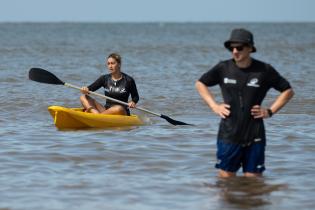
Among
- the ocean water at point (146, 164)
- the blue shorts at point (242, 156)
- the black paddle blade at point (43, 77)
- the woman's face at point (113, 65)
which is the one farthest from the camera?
the black paddle blade at point (43, 77)

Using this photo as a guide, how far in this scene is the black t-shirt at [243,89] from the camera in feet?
24.2

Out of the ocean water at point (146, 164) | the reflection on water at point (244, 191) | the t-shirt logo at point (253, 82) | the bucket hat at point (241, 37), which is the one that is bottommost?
the ocean water at point (146, 164)

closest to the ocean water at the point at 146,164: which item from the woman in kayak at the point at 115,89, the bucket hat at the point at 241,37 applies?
the woman in kayak at the point at 115,89

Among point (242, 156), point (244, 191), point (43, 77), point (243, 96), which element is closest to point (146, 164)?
point (244, 191)

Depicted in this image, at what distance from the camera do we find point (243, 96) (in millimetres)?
7414

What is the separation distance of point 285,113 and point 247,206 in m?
7.78

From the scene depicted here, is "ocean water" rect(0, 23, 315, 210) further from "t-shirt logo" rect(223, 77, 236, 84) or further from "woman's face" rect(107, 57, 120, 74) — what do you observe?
"t-shirt logo" rect(223, 77, 236, 84)

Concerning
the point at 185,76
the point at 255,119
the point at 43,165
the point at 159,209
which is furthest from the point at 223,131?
the point at 185,76

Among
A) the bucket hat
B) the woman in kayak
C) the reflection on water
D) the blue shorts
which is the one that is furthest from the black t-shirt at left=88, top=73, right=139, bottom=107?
the bucket hat

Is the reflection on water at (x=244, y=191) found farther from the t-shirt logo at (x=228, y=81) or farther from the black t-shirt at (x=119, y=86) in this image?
the black t-shirt at (x=119, y=86)

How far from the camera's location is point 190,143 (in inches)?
457

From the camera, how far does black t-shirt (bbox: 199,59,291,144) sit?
7.38 meters

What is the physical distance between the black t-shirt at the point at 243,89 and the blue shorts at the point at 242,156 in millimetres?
61

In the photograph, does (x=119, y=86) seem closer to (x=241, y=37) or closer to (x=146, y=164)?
(x=146, y=164)
